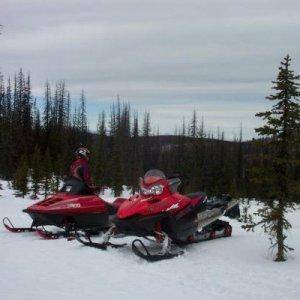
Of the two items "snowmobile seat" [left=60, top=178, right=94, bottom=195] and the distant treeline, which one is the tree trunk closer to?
"snowmobile seat" [left=60, top=178, right=94, bottom=195]

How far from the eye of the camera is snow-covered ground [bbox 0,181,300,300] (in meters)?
6.30

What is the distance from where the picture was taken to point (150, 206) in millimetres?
9000

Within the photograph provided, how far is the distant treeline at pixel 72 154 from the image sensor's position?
128 feet

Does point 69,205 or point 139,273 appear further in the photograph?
point 69,205

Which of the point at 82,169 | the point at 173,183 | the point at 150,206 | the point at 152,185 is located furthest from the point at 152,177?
the point at 82,169

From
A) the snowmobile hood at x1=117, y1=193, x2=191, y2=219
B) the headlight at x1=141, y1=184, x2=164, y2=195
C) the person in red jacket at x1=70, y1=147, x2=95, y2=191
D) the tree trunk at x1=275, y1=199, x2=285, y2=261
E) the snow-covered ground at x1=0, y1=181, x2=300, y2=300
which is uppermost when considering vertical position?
the person in red jacket at x1=70, y1=147, x2=95, y2=191

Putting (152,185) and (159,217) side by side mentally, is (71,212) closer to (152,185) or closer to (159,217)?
(152,185)

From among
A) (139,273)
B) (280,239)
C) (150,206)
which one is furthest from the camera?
(150,206)

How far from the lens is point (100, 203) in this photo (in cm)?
1121

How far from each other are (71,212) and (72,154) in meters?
48.6

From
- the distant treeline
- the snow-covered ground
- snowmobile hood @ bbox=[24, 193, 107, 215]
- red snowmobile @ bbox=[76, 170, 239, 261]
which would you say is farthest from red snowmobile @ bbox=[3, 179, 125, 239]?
the distant treeline

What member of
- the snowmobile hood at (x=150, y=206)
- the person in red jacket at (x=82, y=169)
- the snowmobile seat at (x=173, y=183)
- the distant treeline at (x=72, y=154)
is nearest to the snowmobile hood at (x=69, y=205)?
the person in red jacket at (x=82, y=169)

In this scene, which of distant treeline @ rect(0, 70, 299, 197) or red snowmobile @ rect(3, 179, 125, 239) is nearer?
red snowmobile @ rect(3, 179, 125, 239)

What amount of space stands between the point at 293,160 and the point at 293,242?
2594 millimetres
